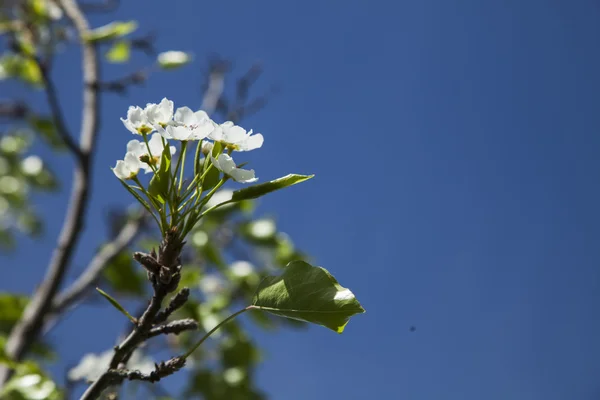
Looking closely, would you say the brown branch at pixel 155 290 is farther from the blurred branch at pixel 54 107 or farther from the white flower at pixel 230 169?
the blurred branch at pixel 54 107

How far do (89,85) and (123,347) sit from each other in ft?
5.54

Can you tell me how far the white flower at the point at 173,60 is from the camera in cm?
186

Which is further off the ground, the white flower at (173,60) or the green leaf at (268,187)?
the white flower at (173,60)

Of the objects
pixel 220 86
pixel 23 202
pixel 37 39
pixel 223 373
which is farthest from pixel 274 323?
pixel 23 202

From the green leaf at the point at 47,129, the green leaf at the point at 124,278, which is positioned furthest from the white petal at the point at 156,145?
the green leaf at the point at 47,129

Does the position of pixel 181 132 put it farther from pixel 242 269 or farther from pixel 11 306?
pixel 242 269

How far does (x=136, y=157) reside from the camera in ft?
2.54

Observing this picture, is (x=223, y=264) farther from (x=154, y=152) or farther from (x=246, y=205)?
(x=154, y=152)

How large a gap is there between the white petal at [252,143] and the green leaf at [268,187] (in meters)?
0.06

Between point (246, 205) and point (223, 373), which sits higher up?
point (246, 205)

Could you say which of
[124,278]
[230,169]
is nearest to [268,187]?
[230,169]

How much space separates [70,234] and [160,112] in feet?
4.16

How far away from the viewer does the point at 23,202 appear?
15.0ft

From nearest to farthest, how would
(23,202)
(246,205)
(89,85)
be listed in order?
(89,85), (246,205), (23,202)
